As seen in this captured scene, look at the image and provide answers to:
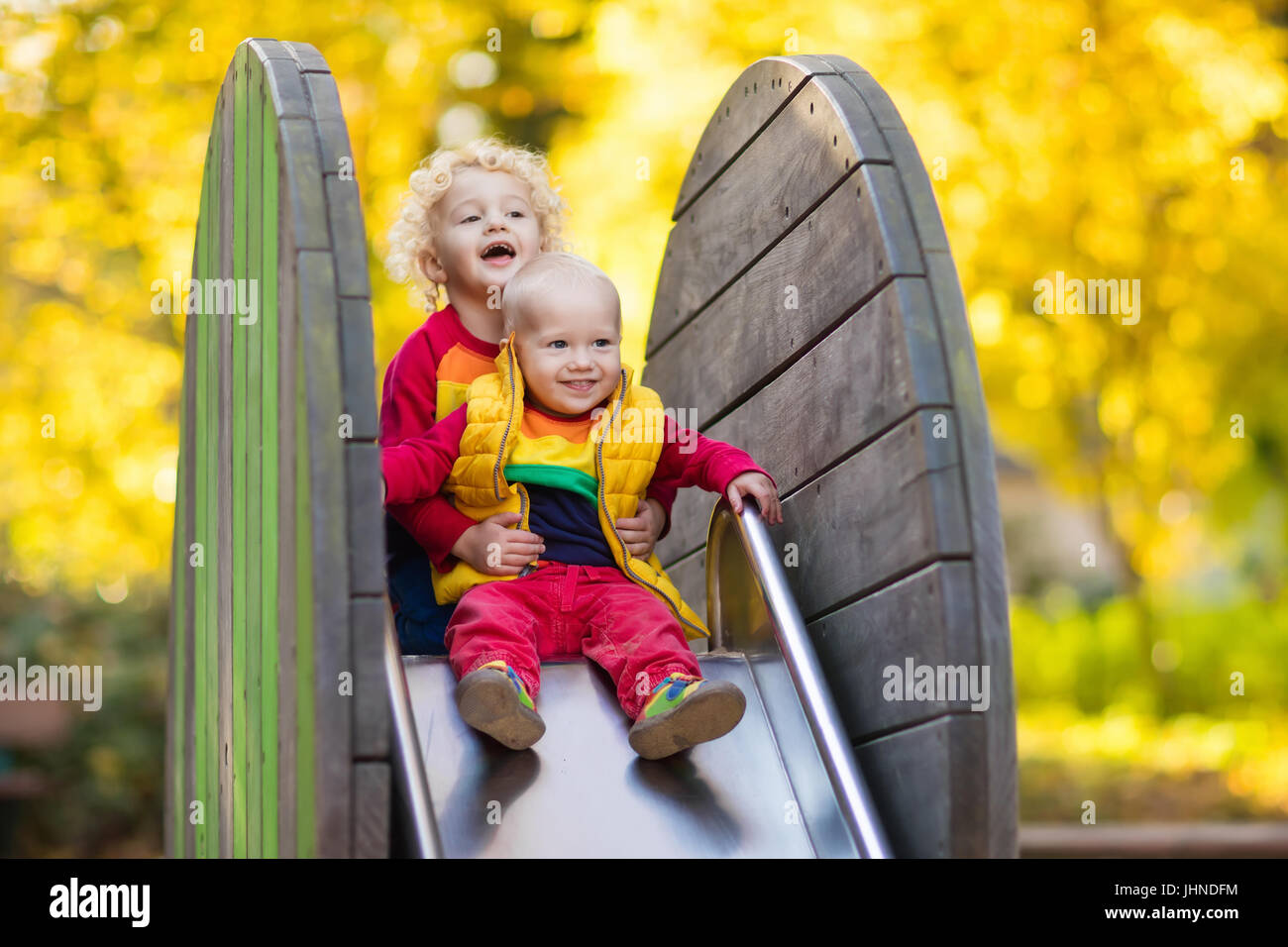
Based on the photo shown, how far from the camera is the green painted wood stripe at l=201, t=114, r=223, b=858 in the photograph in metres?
3.14

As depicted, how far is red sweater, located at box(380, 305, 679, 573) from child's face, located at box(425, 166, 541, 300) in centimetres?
11

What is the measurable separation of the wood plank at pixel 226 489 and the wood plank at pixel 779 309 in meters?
1.20

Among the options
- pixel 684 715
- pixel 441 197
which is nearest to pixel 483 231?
pixel 441 197

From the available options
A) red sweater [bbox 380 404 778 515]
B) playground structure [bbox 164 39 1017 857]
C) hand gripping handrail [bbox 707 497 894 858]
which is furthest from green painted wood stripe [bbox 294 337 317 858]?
hand gripping handrail [bbox 707 497 894 858]

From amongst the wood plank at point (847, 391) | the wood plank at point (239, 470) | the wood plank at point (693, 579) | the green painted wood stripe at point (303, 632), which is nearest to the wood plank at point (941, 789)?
the wood plank at point (847, 391)

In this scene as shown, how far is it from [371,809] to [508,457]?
102 cm

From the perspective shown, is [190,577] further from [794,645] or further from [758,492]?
[794,645]

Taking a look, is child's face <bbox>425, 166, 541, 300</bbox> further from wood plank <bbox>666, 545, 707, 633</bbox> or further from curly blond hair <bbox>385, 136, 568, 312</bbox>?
wood plank <bbox>666, 545, 707, 633</bbox>

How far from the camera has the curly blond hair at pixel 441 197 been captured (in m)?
3.45

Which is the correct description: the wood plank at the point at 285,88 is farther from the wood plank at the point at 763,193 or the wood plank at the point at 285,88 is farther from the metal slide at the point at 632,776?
the wood plank at the point at 763,193

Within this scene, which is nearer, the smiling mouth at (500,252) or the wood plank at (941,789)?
the wood plank at (941,789)

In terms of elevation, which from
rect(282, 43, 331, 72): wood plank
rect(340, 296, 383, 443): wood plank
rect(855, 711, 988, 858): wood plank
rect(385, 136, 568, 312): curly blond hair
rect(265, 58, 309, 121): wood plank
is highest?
rect(385, 136, 568, 312): curly blond hair
